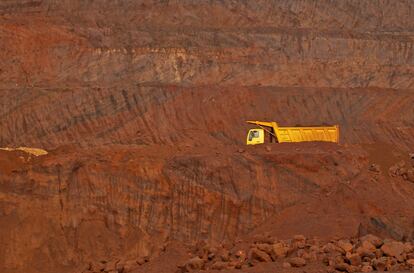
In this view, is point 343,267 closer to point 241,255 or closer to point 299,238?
point 299,238

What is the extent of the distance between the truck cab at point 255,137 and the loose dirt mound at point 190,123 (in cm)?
39

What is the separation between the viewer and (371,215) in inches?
981

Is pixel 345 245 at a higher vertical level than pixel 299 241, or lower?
lower

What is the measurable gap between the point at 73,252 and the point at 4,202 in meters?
2.34

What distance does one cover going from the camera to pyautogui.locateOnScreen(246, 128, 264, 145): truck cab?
94.4ft

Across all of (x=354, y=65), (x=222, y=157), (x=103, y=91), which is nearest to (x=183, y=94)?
(x=103, y=91)

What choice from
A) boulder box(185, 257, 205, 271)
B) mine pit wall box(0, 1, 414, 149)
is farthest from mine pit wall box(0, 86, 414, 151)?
boulder box(185, 257, 205, 271)

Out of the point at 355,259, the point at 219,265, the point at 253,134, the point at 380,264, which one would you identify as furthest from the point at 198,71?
the point at 380,264

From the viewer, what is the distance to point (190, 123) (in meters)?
29.9

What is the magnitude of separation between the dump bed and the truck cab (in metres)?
0.47

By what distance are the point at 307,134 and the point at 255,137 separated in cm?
154

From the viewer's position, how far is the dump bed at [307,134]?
94.5 ft

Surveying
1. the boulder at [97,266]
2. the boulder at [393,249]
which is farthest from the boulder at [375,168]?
the boulder at [97,266]

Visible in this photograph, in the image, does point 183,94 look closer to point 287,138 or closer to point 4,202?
point 287,138
